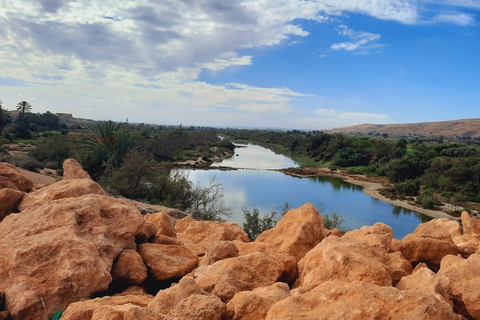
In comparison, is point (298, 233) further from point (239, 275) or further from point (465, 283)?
point (465, 283)

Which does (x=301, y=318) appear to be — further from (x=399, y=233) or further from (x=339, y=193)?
(x=339, y=193)

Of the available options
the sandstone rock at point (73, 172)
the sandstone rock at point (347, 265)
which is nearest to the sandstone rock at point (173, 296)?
the sandstone rock at point (347, 265)

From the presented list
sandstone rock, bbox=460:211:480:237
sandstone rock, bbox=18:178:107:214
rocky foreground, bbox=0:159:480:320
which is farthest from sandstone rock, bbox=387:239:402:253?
sandstone rock, bbox=18:178:107:214

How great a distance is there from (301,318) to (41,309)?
8.84 ft

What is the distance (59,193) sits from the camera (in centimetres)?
574

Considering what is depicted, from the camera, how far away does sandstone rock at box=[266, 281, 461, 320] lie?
267 cm

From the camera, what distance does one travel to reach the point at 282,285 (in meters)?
3.65

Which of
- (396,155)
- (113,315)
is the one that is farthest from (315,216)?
(396,155)

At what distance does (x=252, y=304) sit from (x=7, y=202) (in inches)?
191

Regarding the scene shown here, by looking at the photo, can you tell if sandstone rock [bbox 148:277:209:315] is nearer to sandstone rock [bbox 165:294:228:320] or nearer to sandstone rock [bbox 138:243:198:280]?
sandstone rock [bbox 165:294:228:320]

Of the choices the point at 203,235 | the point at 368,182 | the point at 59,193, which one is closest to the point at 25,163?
the point at 59,193

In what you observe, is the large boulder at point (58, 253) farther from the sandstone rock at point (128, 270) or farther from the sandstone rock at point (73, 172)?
the sandstone rock at point (73, 172)

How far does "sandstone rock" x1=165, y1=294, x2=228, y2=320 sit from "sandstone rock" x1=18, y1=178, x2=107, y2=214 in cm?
360

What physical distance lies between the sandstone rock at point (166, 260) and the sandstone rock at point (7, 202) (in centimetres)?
260
